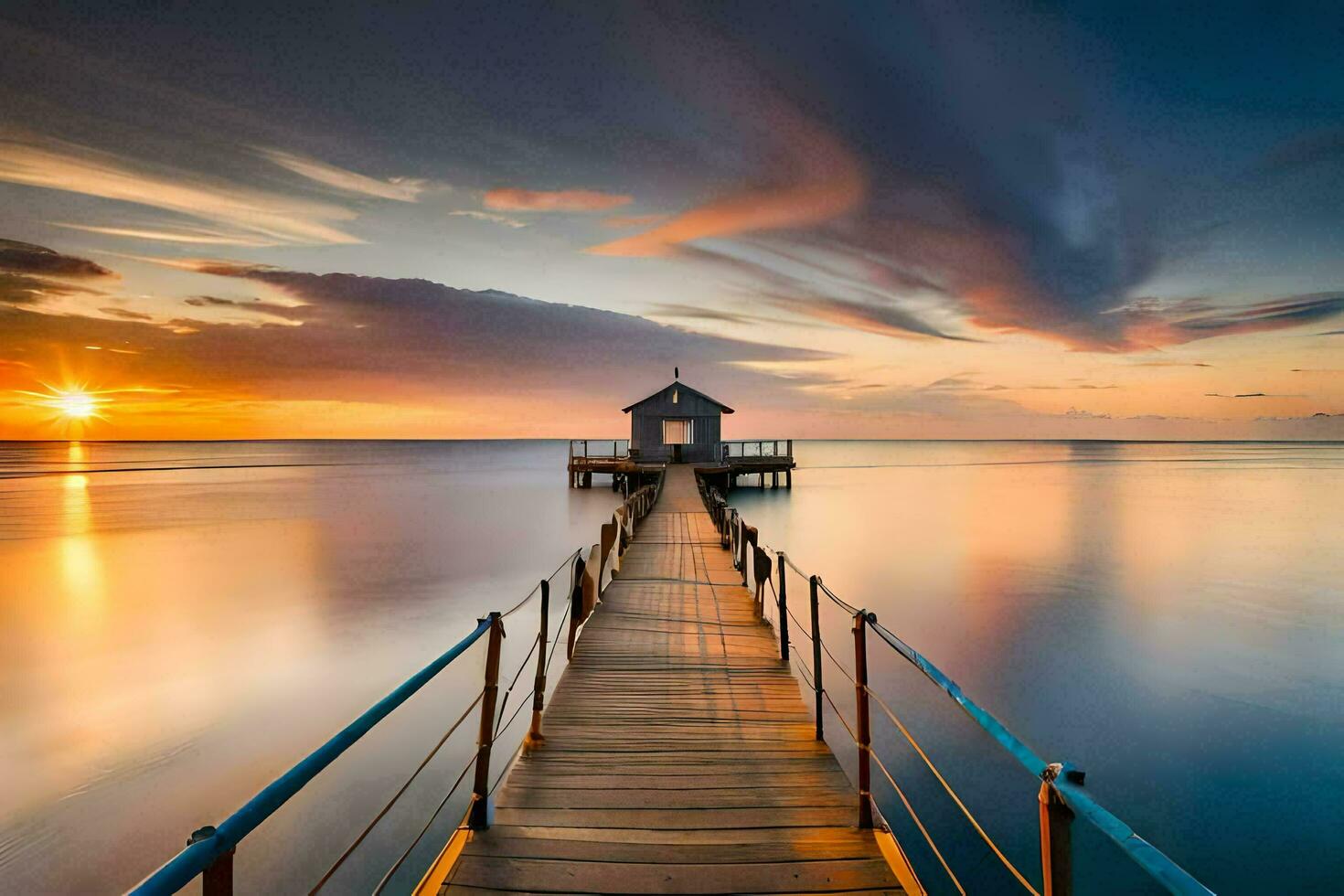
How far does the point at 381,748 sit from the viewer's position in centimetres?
774

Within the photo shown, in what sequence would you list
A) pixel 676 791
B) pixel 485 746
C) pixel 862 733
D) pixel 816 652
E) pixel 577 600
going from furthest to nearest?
1. pixel 577 600
2. pixel 816 652
3. pixel 676 791
4. pixel 862 733
5. pixel 485 746

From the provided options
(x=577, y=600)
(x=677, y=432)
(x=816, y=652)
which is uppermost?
(x=677, y=432)

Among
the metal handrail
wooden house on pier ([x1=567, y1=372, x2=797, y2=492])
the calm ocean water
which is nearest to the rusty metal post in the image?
the calm ocean water

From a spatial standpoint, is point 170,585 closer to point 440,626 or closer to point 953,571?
point 440,626

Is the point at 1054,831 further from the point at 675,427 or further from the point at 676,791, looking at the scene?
the point at 675,427

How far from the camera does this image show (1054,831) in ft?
5.74

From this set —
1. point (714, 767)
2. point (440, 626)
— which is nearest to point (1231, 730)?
point (714, 767)

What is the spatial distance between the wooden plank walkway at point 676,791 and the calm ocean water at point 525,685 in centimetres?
248

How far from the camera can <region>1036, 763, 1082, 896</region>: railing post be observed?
1.73 metres

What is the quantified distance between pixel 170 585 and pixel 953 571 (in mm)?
21394

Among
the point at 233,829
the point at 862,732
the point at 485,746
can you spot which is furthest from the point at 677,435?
the point at 233,829

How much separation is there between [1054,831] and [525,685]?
875cm

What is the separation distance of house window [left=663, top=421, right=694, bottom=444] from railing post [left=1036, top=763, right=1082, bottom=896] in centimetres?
3135

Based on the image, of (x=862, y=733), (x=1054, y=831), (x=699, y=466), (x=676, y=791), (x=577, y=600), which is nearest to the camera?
(x=1054, y=831)
